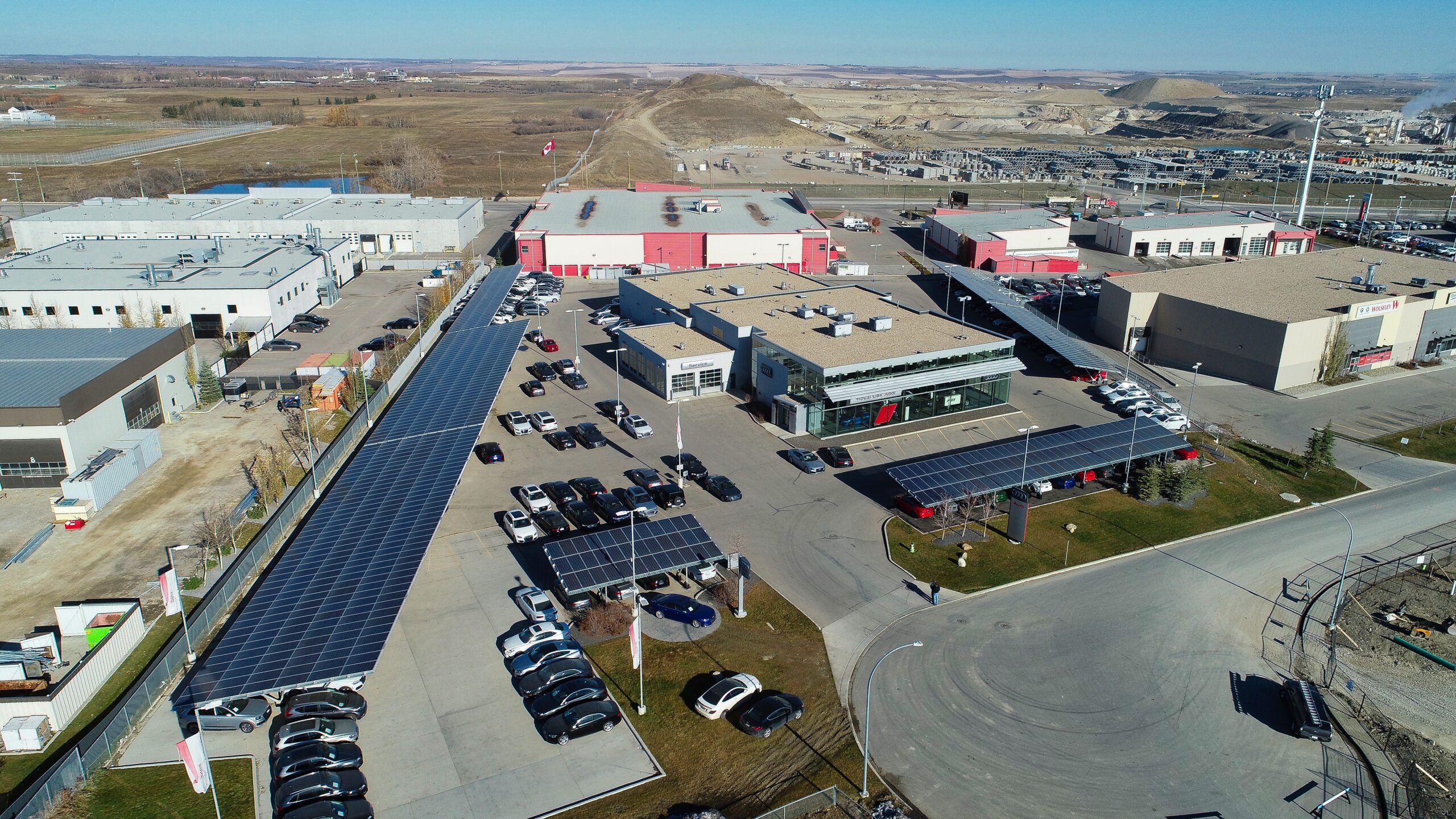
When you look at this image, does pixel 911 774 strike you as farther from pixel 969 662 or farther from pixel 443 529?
pixel 443 529

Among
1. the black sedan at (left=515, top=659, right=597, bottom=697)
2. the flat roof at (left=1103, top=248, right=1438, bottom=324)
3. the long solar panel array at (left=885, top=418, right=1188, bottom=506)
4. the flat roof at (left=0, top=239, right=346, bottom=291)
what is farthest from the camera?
the flat roof at (left=0, top=239, right=346, bottom=291)

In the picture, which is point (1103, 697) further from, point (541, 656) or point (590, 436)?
point (590, 436)

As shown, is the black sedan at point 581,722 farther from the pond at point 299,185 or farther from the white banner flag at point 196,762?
the pond at point 299,185

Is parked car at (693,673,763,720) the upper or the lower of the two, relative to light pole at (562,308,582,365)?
lower

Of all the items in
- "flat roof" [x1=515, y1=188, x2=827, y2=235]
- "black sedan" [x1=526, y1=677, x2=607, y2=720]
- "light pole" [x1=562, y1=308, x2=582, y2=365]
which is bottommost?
"black sedan" [x1=526, y1=677, x2=607, y2=720]

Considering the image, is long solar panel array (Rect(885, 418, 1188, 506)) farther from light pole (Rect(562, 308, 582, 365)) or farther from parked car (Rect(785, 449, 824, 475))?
light pole (Rect(562, 308, 582, 365))

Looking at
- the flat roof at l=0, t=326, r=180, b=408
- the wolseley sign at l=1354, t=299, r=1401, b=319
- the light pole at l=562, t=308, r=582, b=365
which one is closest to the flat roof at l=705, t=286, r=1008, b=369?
the light pole at l=562, t=308, r=582, b=365

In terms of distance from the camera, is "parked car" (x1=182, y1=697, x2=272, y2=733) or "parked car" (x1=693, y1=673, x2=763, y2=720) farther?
"parked car" (x1=693, y1=673, x2=763, y2=720)

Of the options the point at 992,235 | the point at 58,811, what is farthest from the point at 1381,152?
the point at 58,811
